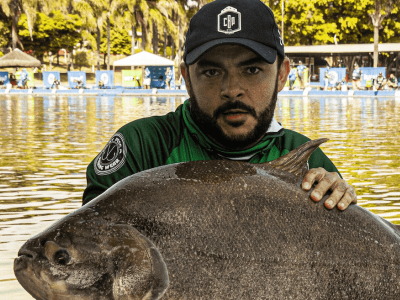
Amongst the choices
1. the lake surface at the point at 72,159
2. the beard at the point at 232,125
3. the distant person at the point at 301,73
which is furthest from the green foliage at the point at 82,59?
the beard at the point at 232,125

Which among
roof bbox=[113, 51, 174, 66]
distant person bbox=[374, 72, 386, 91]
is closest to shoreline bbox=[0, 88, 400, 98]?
distant person bbox=[374, 72, 386, 91]

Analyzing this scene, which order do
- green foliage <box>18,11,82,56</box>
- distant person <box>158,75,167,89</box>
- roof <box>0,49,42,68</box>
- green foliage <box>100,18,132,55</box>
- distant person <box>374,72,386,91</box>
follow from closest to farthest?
distant person <box>374,72,386,91</box> < distant person <box>158,75,167,89</box> < roof <box>0,49,42,68</box> < green foliage <box>18,11,82,56</box> < green foliage <box>100,18,132,55</box>

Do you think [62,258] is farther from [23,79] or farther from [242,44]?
[23,79]

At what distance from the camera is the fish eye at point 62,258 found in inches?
72.7

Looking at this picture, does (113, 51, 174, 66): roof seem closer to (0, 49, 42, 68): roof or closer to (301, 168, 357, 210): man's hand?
(0, 49, 42, 68): roof

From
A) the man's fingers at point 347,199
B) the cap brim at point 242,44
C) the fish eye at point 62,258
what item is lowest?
the fish eye at point 62,258

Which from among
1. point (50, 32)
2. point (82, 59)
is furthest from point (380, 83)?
point (82, 59)

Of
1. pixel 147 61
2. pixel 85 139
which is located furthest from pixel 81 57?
pixel 85 139

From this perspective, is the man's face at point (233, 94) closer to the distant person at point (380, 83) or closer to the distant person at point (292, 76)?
the distant person at point (292, 76)

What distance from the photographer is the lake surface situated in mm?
6680

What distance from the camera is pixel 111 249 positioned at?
184cm

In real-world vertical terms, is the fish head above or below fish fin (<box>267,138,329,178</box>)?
below

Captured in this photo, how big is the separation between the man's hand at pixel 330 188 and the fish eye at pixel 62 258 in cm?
89

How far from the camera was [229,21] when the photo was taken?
2.63 meters
